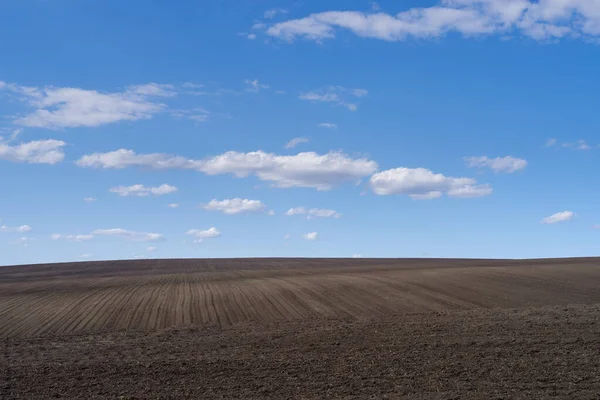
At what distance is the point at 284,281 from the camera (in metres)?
40.8

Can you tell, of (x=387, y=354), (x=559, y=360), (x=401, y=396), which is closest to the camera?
(x=401, y=396)

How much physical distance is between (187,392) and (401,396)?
16.3 feet

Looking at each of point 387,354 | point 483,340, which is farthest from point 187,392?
point 483,340

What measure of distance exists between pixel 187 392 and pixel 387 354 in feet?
20.3

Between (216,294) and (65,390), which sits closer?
(65,390)

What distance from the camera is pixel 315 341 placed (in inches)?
807

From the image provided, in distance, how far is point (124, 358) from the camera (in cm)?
1892

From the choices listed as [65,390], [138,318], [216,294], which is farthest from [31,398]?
[216,294]

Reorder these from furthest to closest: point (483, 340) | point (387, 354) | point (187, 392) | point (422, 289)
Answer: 1. point (422, 289)
2. point (483, 340)
3. point (387, 354)
4. point (187, 392)

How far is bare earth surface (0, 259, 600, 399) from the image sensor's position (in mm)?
14953

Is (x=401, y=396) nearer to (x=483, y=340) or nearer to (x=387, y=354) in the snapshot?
(x=387, y=354)

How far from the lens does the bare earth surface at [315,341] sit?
49.1 ft

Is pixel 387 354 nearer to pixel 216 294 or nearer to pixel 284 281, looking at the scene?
pixel 216 294

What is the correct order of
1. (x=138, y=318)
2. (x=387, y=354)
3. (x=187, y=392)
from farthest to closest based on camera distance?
(x=138, y=318)
(x=387, y=354)
(x=187, y=392)
